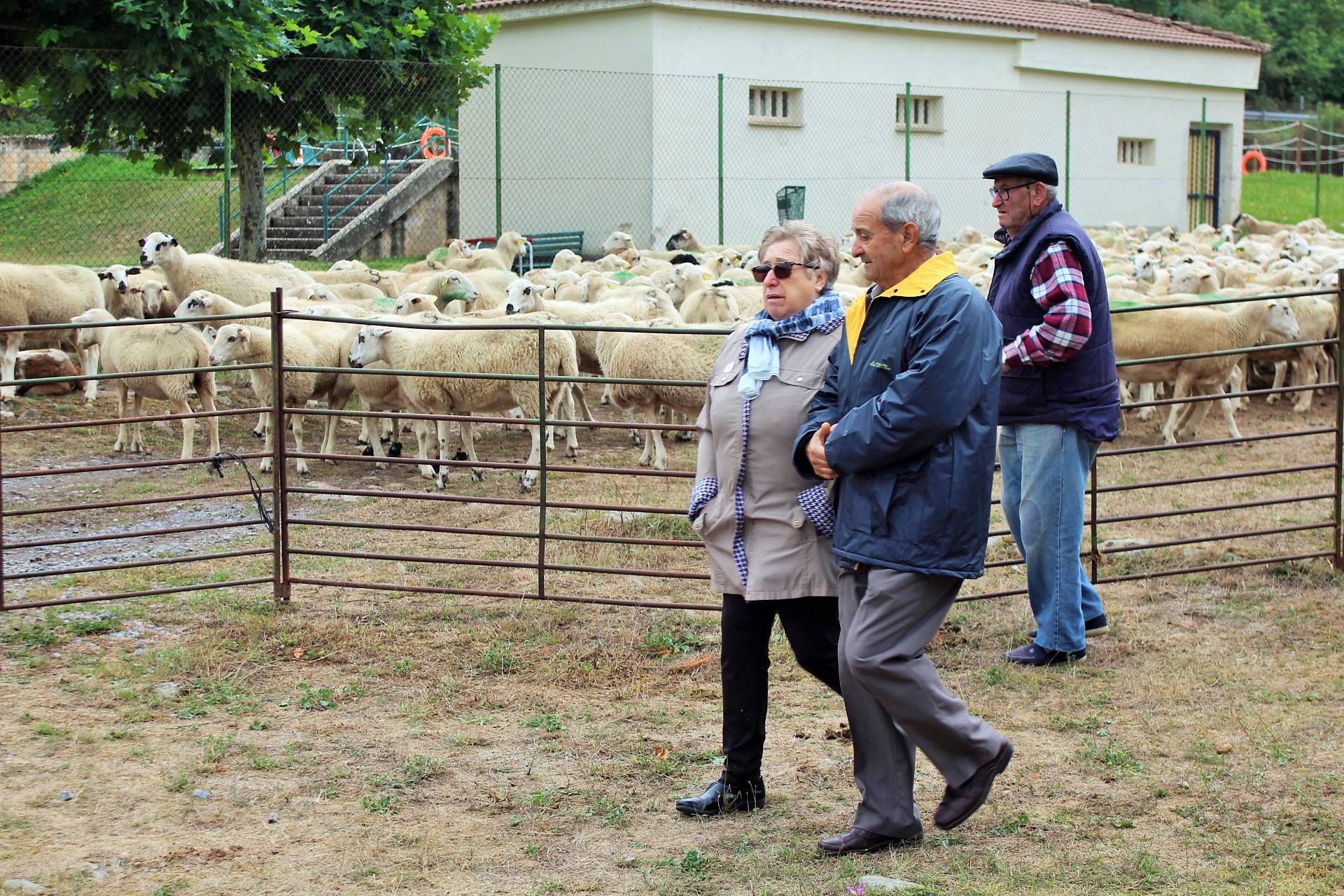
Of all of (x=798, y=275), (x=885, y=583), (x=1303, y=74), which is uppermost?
(x=1303, y=74)

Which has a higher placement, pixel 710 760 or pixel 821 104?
pixel 821 104

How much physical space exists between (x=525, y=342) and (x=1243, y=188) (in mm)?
35082

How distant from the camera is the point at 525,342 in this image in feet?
34.9

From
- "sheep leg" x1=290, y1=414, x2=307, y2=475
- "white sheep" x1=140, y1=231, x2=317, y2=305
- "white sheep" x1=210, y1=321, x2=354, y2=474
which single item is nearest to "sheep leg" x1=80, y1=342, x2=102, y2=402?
"white sheep" x1=140, y1=231, x2=317, y2=305

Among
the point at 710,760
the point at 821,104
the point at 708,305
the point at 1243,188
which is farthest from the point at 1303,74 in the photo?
the point at 710,760

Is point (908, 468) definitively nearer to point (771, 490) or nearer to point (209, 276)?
point (771, 490)

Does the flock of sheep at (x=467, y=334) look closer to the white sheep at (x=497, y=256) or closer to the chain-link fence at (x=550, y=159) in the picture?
the white sheep at (x=497, y=256)

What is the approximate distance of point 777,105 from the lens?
81.1ft

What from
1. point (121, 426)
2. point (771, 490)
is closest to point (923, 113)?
point (121, 426)

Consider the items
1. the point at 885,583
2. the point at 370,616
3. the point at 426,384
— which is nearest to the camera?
the point at 885,583

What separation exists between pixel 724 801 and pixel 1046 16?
28880 mm

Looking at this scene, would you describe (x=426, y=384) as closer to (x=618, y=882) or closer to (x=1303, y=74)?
(x=618, y=882)

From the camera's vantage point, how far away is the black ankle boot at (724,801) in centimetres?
448

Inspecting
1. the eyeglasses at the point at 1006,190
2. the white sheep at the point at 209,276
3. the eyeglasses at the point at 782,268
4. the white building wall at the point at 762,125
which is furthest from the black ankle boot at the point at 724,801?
the white building wall at the point at 762,125
